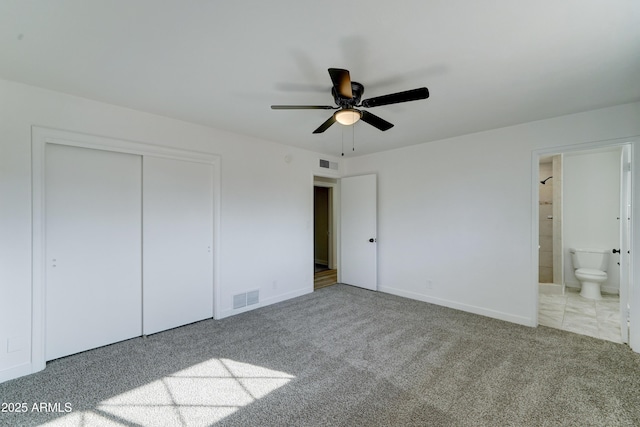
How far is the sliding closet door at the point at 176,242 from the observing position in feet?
10.3

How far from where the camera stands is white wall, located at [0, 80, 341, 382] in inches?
91.3

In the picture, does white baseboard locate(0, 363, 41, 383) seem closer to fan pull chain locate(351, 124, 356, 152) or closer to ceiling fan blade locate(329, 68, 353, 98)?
ceiling fan blade locate(329, 68, 353, 98)

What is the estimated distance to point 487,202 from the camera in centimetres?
374

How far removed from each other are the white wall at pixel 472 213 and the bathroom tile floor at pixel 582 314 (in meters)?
0.51

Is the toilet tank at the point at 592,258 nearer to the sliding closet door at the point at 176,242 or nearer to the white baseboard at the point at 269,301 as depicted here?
the white baseboard at the point at 269,301

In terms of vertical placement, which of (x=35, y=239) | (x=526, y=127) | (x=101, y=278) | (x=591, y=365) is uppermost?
(x=526, y=127)

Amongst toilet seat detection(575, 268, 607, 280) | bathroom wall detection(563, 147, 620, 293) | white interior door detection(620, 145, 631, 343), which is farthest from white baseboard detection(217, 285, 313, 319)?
bathroom wall detection(563, 147, 620, 293)

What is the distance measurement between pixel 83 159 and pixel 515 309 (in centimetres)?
528

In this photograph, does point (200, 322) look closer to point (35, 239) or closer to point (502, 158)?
point (35, 239)

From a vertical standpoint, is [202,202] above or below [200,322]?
above

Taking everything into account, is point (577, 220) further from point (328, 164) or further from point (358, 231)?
point (328, 164)

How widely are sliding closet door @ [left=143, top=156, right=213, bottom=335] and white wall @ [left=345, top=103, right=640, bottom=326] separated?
294cm

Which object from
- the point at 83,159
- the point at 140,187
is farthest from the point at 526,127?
the point at 83,159

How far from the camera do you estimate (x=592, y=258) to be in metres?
4.59
